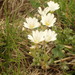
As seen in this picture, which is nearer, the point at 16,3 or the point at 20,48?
the point at 20,48

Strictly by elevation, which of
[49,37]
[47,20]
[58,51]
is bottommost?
[58,51]

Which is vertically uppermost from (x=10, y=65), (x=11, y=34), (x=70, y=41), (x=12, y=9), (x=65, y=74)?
(x=12, y=9)

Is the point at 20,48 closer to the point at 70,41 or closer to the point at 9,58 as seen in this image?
the point at 9,58

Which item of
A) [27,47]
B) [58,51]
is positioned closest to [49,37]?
[58,51]

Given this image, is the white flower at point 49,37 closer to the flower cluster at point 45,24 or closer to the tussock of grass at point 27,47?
the flower cluster at point 45,24

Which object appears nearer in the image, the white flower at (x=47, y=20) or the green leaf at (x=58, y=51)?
the white flower at (x=47, y=20)

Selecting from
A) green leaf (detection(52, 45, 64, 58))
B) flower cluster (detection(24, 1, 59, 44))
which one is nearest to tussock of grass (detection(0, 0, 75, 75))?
green leaf (detection(52, 45, 64, 58))

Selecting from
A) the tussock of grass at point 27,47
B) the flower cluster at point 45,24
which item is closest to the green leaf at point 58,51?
the tussock of grass at point 27,47

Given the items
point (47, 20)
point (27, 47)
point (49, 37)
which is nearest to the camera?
point (49, 37)

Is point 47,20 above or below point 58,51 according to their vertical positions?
above

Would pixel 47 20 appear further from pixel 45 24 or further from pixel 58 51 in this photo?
pixel 58 51

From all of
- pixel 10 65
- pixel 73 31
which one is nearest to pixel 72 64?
pixel 73 31
